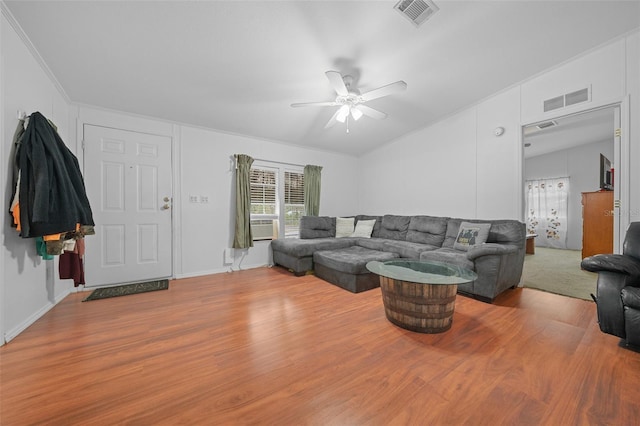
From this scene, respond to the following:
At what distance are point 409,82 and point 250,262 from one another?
3676 millimetres

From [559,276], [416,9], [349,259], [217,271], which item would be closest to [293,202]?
[217,271]

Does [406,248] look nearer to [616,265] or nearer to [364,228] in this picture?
[364,228]

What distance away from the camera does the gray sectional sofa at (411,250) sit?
102 inches

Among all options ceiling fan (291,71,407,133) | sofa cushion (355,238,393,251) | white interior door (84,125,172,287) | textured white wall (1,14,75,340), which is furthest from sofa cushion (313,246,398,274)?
textured white wall (1,14,75,340)

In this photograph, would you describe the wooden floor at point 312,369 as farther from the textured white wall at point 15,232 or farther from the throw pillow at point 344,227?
the throw pillow at point 344,227

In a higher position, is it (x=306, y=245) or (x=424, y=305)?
(x=306, y=245)

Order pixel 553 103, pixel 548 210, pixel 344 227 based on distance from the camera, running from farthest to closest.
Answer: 1. pixel 548 210
2. pixel 344 227
3. pixel 553 103

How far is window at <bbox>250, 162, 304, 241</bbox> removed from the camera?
14.4 feet

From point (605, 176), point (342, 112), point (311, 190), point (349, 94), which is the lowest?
point (311, 190)

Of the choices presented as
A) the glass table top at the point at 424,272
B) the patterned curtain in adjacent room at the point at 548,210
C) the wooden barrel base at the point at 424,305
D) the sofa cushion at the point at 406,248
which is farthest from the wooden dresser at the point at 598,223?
the wooden barrel base at the point at 424,305

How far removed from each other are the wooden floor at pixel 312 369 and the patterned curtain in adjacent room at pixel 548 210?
16.1 feet

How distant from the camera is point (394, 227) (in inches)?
175

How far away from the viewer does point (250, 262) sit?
4230mm

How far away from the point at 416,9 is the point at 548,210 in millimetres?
7006
